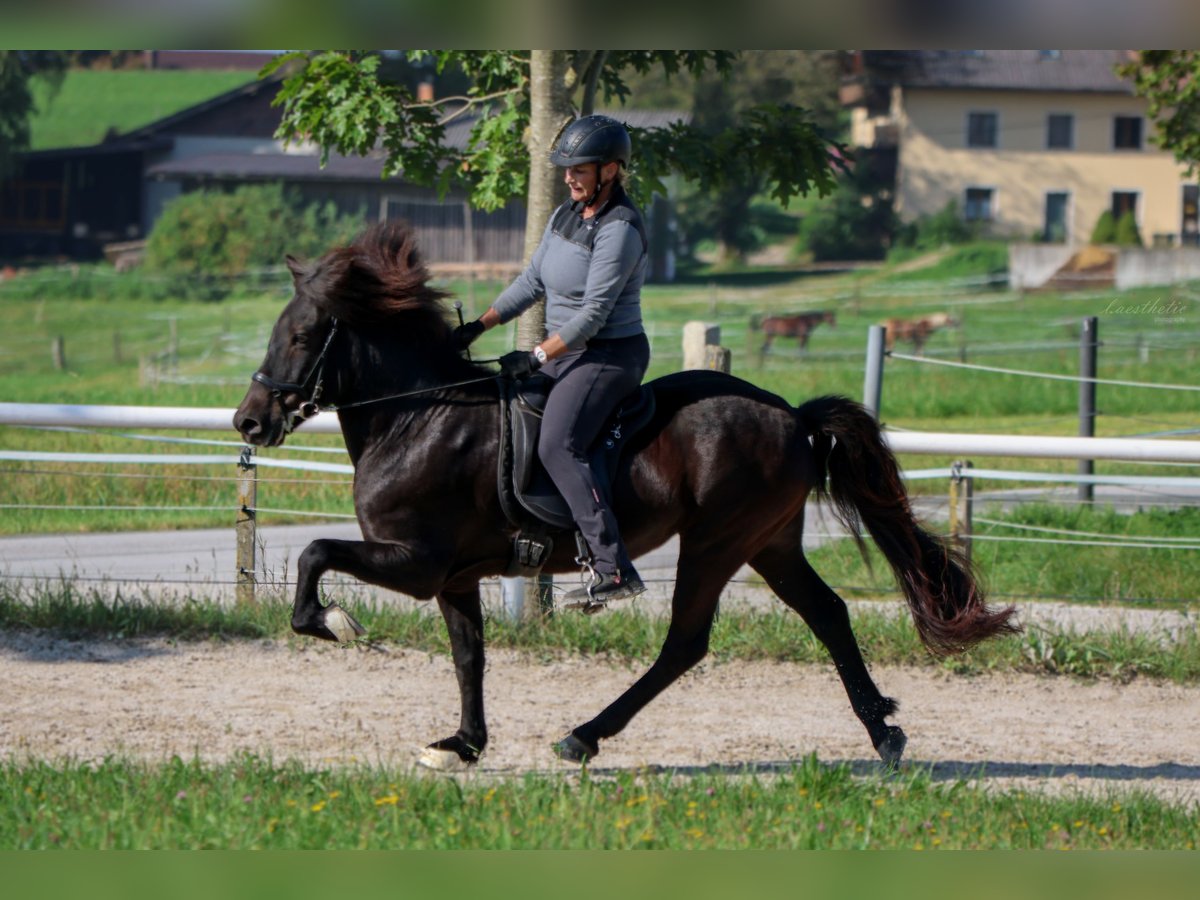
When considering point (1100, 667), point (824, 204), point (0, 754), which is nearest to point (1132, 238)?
point (824, 204)

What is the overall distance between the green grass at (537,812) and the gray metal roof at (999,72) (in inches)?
2425

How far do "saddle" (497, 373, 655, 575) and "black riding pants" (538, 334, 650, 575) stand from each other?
75mm

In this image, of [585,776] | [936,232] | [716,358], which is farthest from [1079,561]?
[936,232]

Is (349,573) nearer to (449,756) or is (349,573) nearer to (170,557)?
(449,756)

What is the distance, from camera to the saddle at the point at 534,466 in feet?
20.3

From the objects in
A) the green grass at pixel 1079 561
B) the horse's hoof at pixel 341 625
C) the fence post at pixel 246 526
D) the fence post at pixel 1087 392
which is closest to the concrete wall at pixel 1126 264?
the fence post at pixel 1087 392

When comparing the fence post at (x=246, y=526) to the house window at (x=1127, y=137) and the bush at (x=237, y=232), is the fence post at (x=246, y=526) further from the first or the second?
the house window at (x=1127, y=137)

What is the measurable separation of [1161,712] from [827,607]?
7.47 ft

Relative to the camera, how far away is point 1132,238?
5775 centimetres

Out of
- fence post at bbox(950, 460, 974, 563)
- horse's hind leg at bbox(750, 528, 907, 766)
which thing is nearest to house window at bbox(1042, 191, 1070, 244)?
fence post at bbox(950, 460, 974, 563)

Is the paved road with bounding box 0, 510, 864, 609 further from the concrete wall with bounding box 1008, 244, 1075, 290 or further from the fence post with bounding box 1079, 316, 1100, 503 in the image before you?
the concrete wall with bounding box 1008, 244, 1075, 290

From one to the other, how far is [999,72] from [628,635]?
211 ft

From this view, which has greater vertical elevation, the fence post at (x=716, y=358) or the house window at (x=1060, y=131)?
the house window at (x=1060, y=131)

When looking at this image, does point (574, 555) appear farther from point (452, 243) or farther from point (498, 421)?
point (452, 243)
